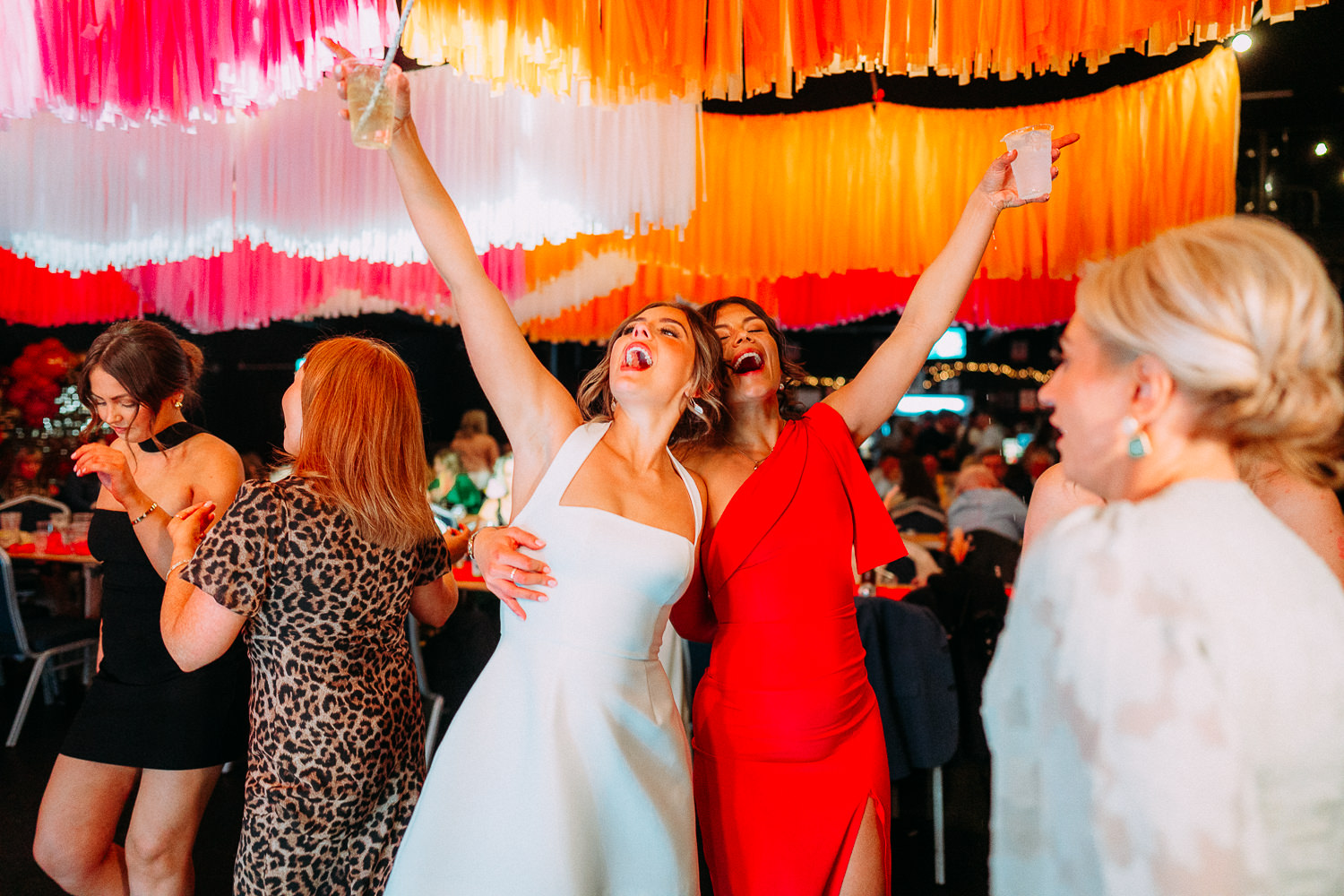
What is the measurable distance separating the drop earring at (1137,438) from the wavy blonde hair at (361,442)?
145 cm

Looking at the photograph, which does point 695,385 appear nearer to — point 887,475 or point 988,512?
point 988,512

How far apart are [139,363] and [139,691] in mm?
830

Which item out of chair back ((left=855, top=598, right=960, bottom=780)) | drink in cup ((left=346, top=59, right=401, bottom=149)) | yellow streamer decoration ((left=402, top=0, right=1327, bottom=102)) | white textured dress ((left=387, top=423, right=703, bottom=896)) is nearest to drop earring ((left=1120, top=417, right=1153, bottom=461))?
white textured dress ((left=387, top=423, right=703, bottom=896))

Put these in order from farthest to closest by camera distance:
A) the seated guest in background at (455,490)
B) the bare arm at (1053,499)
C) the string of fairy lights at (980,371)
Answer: the string of fairy lights at (980,371) → the seated guest in background at (455,490) → the bare arm at (1053,499)

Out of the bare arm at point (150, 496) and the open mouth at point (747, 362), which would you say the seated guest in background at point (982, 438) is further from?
the bare arm at point (150, 496)

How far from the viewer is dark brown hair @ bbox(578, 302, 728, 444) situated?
186 centimetres

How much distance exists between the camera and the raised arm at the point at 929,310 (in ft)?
6.53

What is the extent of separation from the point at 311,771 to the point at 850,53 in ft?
7.41

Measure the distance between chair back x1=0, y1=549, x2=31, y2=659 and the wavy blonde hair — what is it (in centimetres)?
350

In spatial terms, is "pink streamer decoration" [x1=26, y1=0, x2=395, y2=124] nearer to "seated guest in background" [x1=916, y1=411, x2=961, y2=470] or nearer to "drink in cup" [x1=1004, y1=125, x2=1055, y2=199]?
"drink in cup" [x1=1004, y1=125, x2=1055, y2=199]

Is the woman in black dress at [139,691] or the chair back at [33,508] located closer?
the woman in black dress at [139,691]

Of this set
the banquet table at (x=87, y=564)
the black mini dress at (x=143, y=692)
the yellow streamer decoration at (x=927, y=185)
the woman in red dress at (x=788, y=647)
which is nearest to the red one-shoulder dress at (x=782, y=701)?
the woman in red dress at (x=788, y=647)

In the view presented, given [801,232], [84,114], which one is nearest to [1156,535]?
[84,114]

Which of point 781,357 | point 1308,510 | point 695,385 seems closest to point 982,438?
point 781,357
